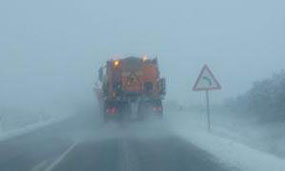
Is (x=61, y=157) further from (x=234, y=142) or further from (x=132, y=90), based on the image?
(x=132, y=90)

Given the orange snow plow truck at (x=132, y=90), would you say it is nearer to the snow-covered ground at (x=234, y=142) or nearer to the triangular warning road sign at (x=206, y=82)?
the snow-covered ground at (x=234, y=142)

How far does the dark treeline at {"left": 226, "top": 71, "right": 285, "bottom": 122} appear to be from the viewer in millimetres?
28969

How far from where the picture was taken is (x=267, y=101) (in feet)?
102

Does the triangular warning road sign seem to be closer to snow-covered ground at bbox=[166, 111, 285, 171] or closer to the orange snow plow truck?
snow-covered ground at bbox=[166, 111, 285, 171]

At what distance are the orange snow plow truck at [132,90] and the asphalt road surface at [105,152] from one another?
1.47 metres

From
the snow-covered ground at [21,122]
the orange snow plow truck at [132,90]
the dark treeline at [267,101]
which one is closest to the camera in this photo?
the dark treeline at [267,101]

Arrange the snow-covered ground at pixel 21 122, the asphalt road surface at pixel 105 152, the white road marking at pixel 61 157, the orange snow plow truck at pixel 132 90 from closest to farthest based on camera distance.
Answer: the asphalt road surface at pixel 105 152
the white road marking at pixel 61 157
the orange snow plow truck at pixel 132 90
the snow-covered ground at pixel 21 122

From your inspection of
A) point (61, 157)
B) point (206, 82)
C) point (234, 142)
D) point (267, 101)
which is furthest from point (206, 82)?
point (61, 157)

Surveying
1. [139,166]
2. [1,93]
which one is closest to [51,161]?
[139,166]

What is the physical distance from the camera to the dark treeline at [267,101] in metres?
29.0

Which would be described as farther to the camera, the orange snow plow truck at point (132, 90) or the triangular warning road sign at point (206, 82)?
the orange snow plow truck at point (132, 90)

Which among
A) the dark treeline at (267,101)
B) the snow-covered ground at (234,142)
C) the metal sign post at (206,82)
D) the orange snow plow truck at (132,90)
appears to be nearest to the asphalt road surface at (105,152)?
the snow-covered ground at (234,142)

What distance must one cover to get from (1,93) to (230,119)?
79079mm

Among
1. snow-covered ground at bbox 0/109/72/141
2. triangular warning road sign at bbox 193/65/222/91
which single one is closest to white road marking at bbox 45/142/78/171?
triangular warning road sign at bbox 193/65/222/91
